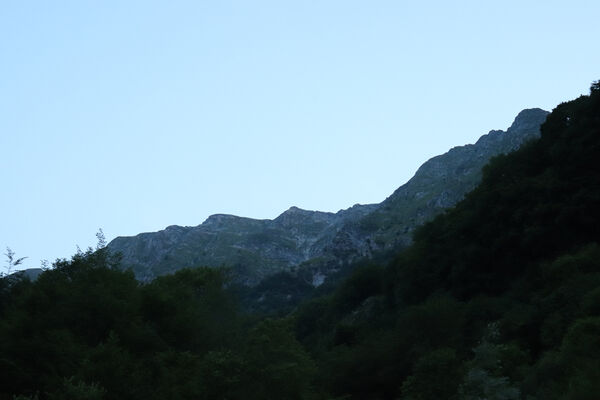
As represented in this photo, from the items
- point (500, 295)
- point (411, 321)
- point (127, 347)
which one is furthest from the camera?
point (500, 295)

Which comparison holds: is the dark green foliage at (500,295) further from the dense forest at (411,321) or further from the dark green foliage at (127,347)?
the dark green foliage at (127,347)

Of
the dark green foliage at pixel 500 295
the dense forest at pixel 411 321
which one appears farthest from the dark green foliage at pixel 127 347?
the dark green foliage at pixel 500 295

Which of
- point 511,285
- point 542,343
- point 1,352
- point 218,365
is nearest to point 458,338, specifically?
point 542,343

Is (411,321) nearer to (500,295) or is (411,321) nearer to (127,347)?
(500,295)

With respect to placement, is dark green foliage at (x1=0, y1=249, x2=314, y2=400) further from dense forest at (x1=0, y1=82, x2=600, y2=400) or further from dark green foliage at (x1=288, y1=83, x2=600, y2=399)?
dark green foliage at (x1=288, y1=83, x2=600, y2=399)

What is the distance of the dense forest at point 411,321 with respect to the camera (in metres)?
37.0

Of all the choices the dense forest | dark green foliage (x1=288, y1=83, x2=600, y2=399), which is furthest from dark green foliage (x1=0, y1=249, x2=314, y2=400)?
Answer: dark green foliage (x1=288, y1=83, x2=600, y2=399)

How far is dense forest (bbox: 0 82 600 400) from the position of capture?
121 feet

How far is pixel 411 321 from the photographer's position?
5703 centimetres

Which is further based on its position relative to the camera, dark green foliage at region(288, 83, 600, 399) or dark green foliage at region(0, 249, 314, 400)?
dark green foliage at region(288, 83, 600, 399)

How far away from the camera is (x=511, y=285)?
67.2 m

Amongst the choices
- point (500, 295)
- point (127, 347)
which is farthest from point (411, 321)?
point (127, 347)

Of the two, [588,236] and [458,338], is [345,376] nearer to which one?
[458,338]

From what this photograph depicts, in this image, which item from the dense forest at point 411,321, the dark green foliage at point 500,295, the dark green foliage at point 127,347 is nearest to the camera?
the dark green foliage at point 127,347
